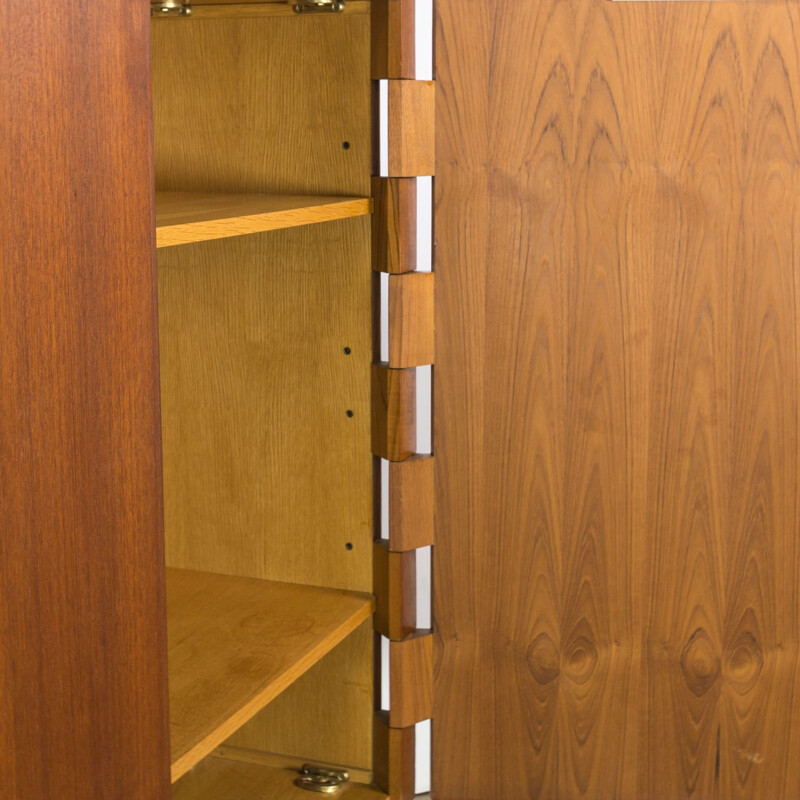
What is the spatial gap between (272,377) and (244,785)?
447mm

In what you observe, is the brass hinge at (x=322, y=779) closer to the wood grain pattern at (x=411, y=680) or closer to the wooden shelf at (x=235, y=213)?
the wood grain pattern at (x=411, y=680)

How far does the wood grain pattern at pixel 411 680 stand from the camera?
1.26 meters

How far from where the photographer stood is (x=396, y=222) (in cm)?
120

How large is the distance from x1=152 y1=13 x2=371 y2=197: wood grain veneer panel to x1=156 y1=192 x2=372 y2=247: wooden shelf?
0.10ft

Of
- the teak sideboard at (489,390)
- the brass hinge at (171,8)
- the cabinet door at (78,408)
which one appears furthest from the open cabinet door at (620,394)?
the cabinet door at (78,408)

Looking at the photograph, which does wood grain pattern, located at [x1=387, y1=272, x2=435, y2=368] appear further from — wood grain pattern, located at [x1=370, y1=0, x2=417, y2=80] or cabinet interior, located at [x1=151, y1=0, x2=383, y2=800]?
wood grain pattern, located at [x1=370, y1=0, x2=417, y2=80]

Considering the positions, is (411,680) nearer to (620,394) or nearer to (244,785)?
(244,785)

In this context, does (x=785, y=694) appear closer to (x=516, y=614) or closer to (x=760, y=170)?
(x=516, y=614)

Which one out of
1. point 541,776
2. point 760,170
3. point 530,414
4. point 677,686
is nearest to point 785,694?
point 677,686

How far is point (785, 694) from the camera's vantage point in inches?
46.8

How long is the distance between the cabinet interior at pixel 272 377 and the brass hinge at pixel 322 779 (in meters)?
0.01

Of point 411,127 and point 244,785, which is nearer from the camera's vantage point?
point 411,127

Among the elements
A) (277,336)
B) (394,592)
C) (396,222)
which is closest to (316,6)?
(396,222)

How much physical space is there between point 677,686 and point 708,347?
332 millimetres
